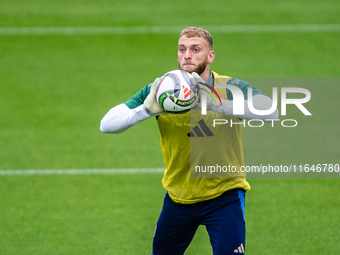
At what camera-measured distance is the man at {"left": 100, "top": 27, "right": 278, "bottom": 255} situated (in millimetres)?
4926

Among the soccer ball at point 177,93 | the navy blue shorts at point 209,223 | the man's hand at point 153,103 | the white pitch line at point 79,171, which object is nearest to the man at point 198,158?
the navy blue shorts at point 209,223

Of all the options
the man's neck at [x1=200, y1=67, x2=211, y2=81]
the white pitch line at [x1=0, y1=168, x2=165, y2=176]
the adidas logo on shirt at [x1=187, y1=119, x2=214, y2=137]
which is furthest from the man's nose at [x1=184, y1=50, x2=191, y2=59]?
the white pitch line at [x1=0, y1=168, x2=165, y2=176]

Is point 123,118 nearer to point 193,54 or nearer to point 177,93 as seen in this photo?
point 177,93

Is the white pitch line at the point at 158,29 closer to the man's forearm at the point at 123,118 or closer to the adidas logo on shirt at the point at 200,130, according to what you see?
the adidas logo on shirt at the point at 200,130

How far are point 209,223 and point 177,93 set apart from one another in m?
1.44

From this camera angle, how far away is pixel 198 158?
5.05m

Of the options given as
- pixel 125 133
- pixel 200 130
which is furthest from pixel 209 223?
pixel 125 133

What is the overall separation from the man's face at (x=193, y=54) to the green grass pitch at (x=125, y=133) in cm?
322

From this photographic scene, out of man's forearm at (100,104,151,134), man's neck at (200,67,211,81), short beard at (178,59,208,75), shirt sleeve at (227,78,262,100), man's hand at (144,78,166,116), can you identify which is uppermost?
short beard at (178,59,208,75)

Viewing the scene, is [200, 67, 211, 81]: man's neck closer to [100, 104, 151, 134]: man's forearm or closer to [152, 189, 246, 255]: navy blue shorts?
Answer: [100, 104, 151, 134]: man's forearm

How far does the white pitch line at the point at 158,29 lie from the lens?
16391mm

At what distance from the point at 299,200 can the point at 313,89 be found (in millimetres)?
5245

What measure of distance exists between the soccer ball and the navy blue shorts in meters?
1.12

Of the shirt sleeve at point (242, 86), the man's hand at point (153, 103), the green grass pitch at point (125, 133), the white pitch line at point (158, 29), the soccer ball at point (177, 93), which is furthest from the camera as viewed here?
the white pitch line at point (158, 29)
